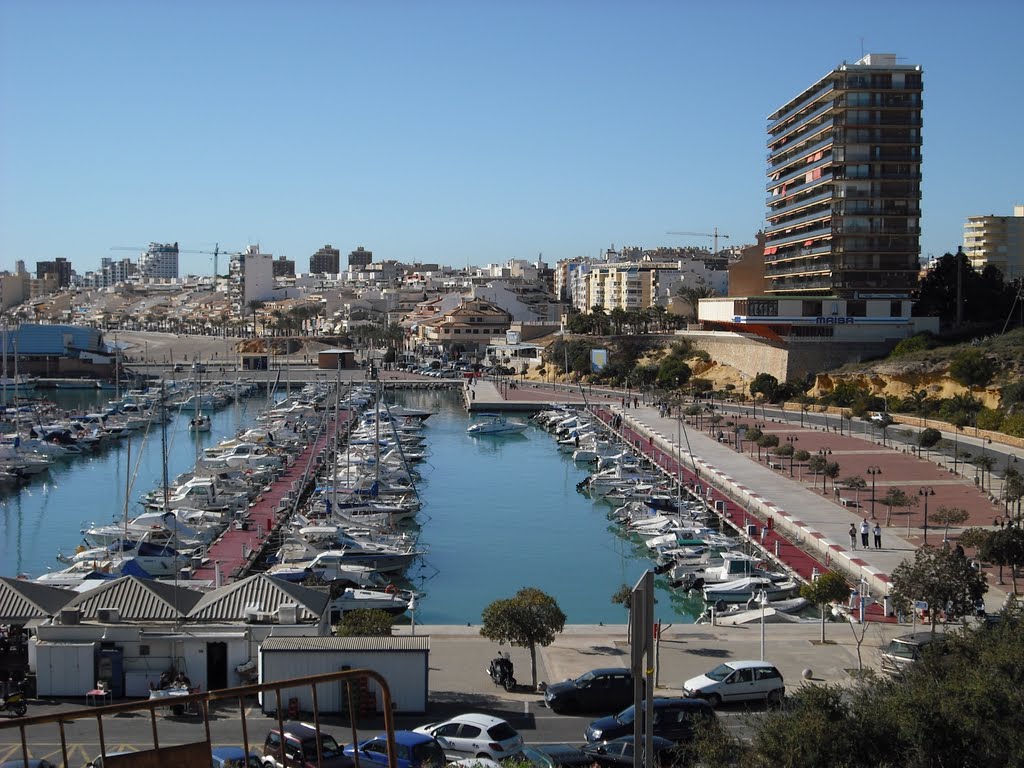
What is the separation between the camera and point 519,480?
4056cm

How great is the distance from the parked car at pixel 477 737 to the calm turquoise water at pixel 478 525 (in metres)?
9.93

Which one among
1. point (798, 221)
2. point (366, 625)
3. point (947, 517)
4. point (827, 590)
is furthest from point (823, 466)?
point (798, 221)

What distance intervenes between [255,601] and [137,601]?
5.20ft

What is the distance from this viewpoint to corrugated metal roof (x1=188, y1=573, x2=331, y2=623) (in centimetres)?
1539

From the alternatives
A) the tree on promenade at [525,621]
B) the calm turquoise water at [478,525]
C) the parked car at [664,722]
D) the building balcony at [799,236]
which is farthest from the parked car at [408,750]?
the building balcony at [799,236]

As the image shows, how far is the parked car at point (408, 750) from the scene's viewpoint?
1102 centimetres

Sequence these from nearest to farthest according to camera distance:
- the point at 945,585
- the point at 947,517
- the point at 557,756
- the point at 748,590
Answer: the point at 557,756 → the point at 945,585 → the point at 748,590 → the point at 947,517

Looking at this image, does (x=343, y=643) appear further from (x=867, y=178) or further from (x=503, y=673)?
(x=867, y=178)

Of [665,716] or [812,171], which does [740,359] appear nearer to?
[812,171]

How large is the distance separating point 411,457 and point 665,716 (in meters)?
30.9

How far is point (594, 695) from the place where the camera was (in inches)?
543

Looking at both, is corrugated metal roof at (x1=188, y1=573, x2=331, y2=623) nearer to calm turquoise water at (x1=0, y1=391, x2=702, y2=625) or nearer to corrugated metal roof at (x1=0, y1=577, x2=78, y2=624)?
corrugated metal roof at (x1=0, y1=577, x2=78, y2=624)

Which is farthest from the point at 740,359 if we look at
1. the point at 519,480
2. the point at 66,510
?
the point at 66,510

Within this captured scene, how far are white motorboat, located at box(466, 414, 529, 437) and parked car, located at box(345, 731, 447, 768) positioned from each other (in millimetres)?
40186
